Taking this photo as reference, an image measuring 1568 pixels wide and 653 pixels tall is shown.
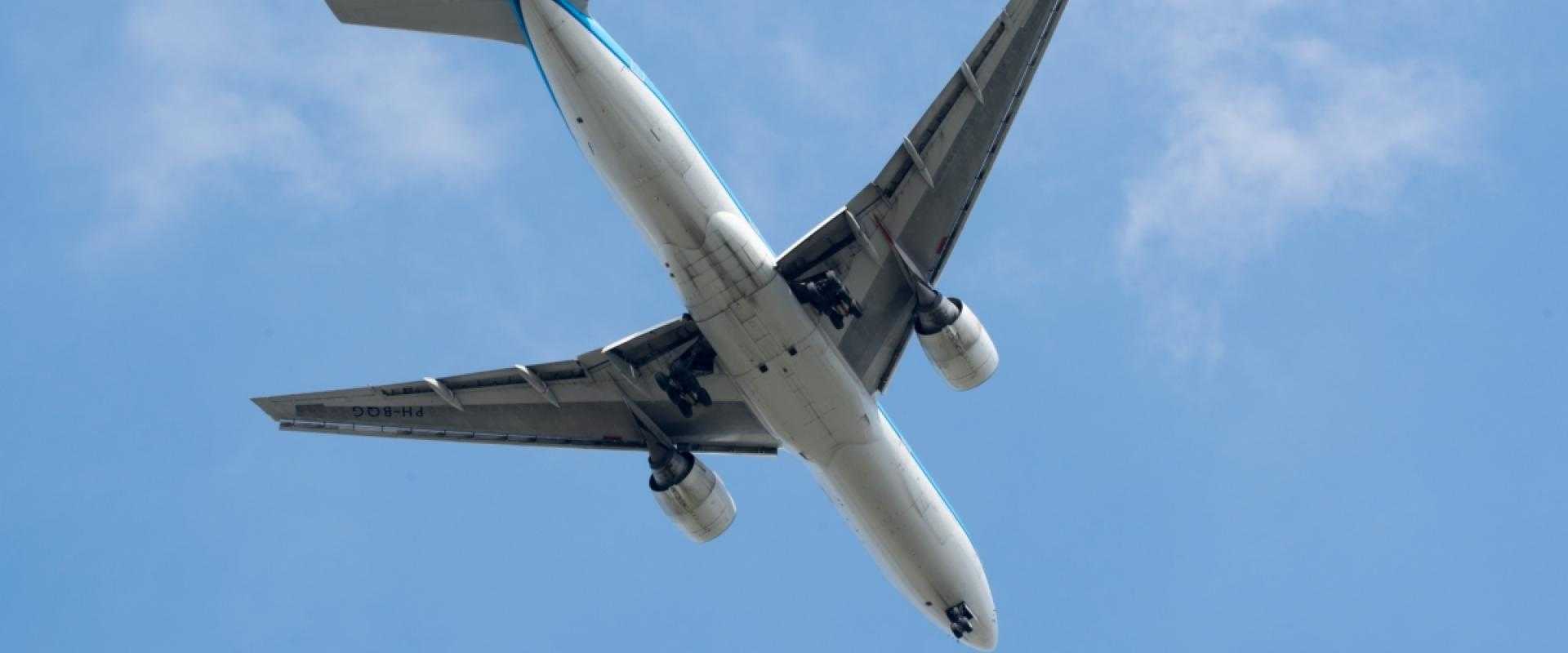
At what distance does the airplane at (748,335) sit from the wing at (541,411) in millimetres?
42

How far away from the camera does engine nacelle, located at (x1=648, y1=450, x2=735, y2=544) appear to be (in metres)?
38.1

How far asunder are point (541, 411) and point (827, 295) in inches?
342

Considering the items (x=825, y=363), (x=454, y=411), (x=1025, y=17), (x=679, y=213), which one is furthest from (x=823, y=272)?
(x=454, y=411)

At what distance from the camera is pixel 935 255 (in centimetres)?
3581

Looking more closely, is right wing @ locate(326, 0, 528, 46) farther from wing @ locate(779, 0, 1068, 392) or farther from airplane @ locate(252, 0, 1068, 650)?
wing @ locate(779, 0, 1068, 392)

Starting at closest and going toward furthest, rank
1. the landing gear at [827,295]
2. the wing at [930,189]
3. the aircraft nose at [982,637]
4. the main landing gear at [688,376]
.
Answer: the landing gear at [827,295], the wing at [930,189], the main landing gear at [688,376], the aircraft nose at [982,637]

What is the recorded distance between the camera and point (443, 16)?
3244cm

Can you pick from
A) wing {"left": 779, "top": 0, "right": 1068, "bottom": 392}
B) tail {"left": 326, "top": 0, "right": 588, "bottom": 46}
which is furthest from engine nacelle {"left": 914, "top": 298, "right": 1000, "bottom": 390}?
tail {"left": 326, "top": 0, "right": 588, "bottom": 46}

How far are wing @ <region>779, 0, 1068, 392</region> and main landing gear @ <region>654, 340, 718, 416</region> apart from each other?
268cm

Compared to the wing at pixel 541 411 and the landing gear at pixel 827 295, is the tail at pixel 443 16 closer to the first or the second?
the landing gear at pixel 827 295

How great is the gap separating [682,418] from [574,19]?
1096cm

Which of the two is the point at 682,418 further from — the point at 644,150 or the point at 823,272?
the point at 644,150

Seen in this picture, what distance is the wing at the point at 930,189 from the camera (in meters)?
34.1

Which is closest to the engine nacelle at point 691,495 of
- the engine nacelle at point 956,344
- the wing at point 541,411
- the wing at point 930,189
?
the wing at point 541,411
